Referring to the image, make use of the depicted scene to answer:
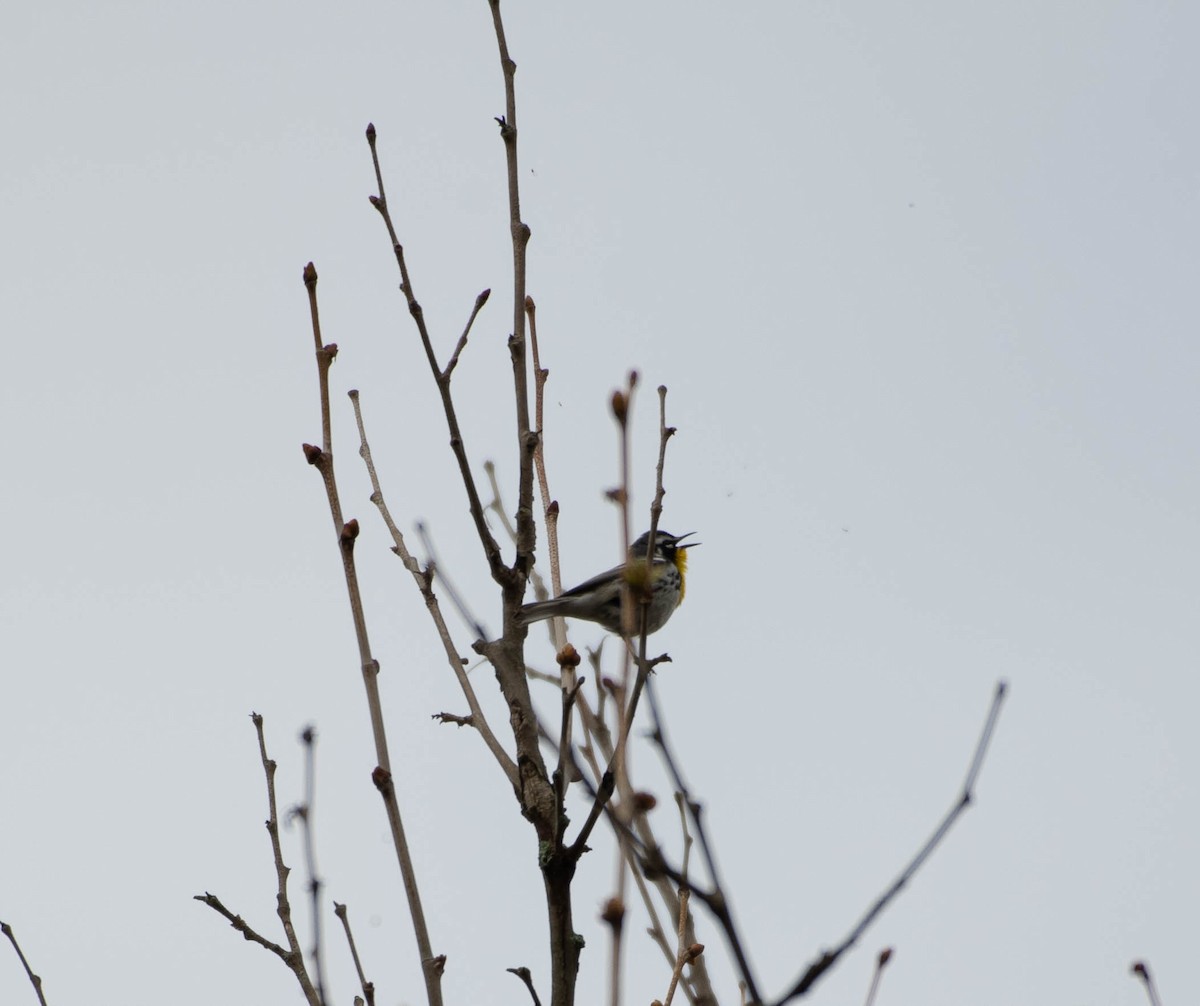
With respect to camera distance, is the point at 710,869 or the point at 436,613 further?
the point at 436,613

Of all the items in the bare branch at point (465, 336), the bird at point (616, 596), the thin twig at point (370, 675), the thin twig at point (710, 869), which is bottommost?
the thin twig at point (710, 869)

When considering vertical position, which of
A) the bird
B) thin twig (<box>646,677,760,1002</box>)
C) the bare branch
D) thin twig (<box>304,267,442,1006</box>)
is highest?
the bird

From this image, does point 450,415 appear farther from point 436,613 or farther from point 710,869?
point 710,869

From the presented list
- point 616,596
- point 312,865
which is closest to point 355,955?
point 312,865

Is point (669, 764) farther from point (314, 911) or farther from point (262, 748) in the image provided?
point (262, 748)

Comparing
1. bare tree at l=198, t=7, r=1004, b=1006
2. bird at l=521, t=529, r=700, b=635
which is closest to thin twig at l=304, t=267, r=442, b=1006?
bare tree at l=198, t=7, r=1004, b=1006

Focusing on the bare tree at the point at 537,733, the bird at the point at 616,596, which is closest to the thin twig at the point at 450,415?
the bare tree at the point at 537,733

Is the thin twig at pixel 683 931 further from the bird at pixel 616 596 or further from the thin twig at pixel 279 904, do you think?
the bird at pixel 616 596

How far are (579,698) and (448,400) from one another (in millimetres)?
747

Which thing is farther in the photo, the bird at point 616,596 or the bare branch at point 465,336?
the bird at point 616,596

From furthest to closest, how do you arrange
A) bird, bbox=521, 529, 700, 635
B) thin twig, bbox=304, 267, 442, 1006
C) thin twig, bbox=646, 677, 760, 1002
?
1. bird, bbox=521, 529, 700, 635
2. thin twig, bbox=304, 267, 442, 1006
3. thin twig, bbox=646, 677, 760, 1002

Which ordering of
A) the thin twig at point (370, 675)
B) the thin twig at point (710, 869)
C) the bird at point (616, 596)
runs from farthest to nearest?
the bird at point (616, 596)
the thin twig at point (370, 675)
the thin twig at point (710, 869)

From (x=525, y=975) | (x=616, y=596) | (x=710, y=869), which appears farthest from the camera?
(x=616, y=596)

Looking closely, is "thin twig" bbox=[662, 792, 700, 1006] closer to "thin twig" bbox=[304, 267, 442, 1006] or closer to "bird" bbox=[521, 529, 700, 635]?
"thin twig" bbox=[304, 267, 442, 1006]
